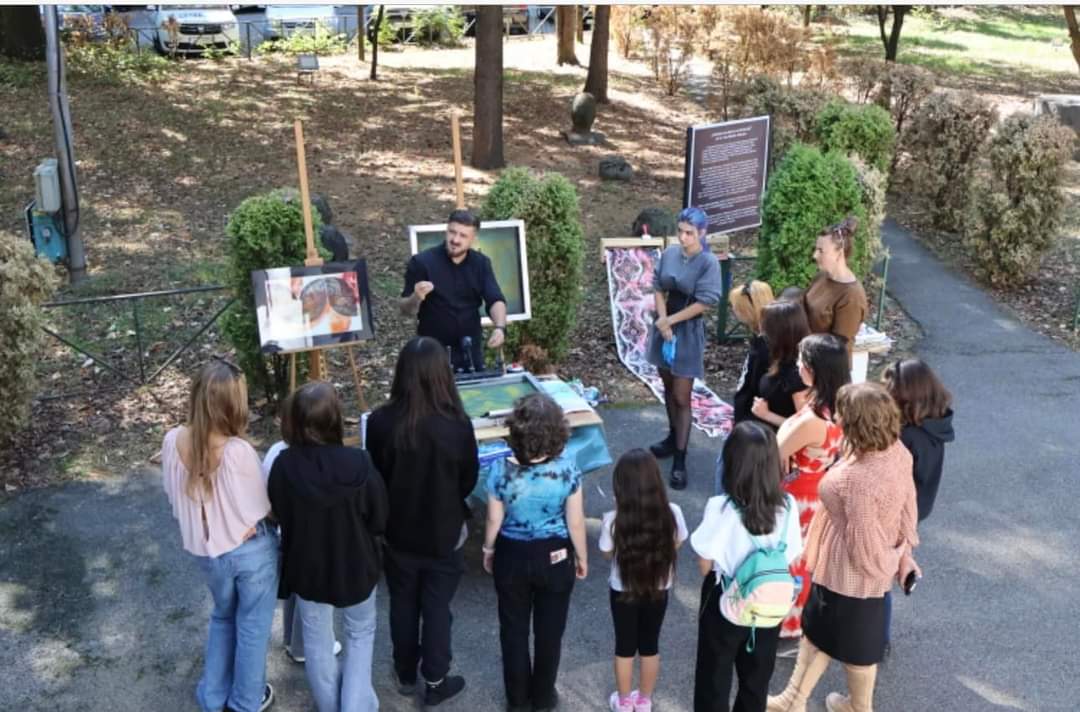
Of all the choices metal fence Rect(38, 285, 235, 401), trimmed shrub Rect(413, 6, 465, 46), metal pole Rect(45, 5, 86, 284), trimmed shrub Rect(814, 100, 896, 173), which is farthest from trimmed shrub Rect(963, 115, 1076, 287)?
trimmed shrub Rect(413, 6, 465, 46)

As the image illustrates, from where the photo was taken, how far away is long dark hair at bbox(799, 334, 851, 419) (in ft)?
14.6

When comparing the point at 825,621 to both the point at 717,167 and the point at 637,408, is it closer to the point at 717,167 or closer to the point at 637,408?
the point at 637,408

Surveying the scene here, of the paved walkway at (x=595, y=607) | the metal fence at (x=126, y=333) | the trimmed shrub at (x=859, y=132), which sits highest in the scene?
the trimmed shrub at (x=859, y=132)

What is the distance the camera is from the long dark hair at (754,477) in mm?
3783

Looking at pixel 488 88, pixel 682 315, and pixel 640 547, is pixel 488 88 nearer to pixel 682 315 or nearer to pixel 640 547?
pixel 682 315

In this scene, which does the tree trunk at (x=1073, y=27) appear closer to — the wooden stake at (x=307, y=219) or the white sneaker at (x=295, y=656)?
the wooden stake at (x=307, y=219)

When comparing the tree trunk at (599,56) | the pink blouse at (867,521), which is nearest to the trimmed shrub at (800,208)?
the pink blouse at (867,521)

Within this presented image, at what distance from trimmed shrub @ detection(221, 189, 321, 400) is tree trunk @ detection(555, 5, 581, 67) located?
15208 millimetres

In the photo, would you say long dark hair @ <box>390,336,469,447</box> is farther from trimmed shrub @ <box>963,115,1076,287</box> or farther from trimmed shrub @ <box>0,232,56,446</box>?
trimmed shrub @ <box>963,115,1076,287</box>

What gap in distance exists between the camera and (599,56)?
1741 cm

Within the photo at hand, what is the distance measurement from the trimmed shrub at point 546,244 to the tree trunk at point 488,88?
5.98m

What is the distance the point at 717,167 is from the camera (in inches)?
372

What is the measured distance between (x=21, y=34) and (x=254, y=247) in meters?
14.4

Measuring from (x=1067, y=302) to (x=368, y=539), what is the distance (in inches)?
347
